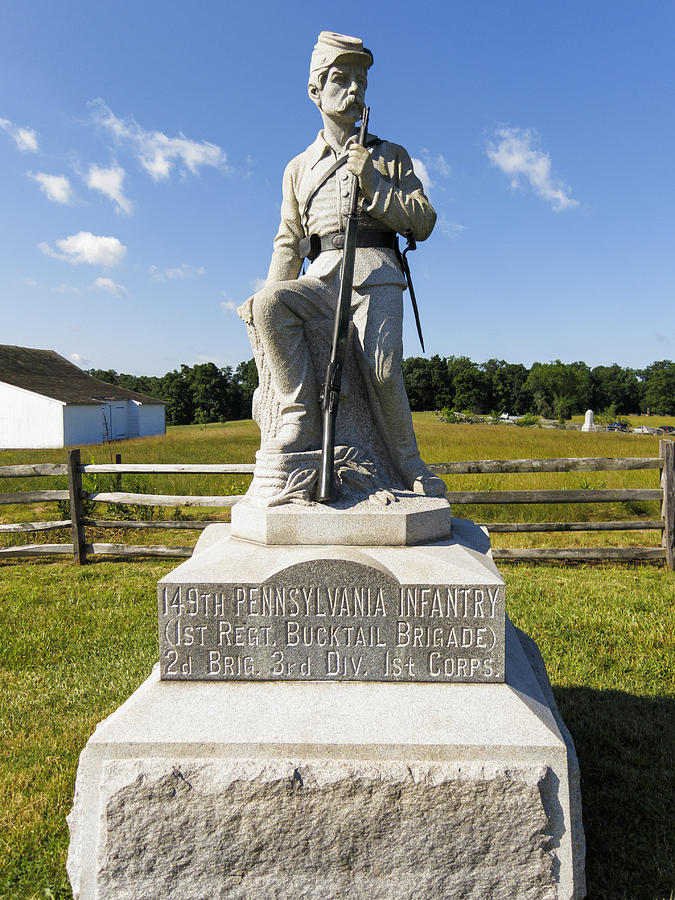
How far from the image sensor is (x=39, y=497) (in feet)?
23.8

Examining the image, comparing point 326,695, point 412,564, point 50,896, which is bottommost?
point 50,896

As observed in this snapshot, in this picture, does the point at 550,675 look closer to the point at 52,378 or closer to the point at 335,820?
the point at 335,820

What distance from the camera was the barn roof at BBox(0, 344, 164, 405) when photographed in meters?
26.7

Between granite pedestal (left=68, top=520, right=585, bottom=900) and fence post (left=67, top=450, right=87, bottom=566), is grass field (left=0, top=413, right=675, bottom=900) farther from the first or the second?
granite pedestal (left=68, top=520, right=585, bottom=900)

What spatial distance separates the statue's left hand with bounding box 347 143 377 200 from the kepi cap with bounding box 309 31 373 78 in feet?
1.49

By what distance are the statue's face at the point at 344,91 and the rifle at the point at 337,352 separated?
0.23 meters

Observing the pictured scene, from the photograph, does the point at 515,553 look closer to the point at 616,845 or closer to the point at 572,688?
the point at 572,688

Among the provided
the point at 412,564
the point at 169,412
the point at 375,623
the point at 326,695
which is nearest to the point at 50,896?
the point at 326,695

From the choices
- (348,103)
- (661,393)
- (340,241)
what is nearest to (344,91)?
(348,103)

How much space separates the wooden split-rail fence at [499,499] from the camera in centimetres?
657

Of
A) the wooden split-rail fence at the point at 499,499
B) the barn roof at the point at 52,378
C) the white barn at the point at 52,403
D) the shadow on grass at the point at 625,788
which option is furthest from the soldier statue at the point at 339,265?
the barn roof at the point at 52,378

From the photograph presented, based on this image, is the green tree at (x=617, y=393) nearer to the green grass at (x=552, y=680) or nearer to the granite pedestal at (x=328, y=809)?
the green grass at (x=552, y=680)

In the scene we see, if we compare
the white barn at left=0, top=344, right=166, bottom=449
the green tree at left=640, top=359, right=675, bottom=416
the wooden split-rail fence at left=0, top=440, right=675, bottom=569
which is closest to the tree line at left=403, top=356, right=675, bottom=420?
the green tree at left=640, top=359, right=675, bottom=416

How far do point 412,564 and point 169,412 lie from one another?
164 feet
